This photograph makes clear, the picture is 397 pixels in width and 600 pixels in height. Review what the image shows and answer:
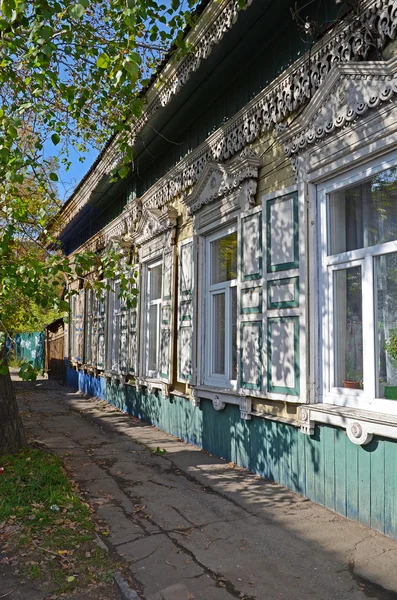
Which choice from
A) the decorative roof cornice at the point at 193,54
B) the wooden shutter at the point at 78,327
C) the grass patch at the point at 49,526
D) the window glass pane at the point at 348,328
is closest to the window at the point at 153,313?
the decorative roof cornice at the point at 193,54

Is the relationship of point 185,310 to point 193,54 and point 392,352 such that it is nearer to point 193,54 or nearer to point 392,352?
point 193,54

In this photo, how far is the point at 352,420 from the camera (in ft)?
11.8

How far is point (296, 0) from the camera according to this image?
Result: 4.55 meters

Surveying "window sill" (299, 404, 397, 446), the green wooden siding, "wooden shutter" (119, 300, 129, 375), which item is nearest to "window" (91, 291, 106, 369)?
"wooden shutter" (119, 300, 129, 375)

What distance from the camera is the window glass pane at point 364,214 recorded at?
3674mm

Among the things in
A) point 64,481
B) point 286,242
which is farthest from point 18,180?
point 64,481

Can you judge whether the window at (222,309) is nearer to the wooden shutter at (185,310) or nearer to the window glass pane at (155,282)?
the wooden shutter at (185,310)

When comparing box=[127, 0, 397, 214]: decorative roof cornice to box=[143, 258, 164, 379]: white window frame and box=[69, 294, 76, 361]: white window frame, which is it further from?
box=[69, 294, 76, 361]: white window frame

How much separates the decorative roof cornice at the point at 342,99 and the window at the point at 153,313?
13.5 feet

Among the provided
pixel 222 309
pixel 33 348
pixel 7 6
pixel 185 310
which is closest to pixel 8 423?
pixel 185 310

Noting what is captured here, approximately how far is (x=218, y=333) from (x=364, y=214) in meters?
2.70

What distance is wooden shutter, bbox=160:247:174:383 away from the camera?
708 cm

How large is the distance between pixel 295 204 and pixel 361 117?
94 centimetres

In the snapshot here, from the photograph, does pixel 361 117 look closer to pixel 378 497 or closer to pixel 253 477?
pixel 378 497
